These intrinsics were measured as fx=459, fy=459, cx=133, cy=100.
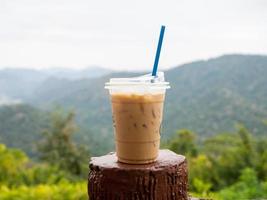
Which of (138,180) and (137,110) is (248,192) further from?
(137,110)

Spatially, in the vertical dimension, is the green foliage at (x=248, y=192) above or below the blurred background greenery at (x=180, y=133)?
above

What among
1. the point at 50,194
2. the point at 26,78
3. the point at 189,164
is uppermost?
the point at 50,194

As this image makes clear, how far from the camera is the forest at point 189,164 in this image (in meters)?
6.22

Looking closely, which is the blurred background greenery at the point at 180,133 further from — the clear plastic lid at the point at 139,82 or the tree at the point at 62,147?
the clear plastic lid at the point at 139,82

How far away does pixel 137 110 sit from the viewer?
157cm

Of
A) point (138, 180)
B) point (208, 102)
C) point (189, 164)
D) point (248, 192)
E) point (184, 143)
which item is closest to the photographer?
point (138, 180)

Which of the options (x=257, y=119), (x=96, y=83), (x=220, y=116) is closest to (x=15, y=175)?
(x=257, y=119)

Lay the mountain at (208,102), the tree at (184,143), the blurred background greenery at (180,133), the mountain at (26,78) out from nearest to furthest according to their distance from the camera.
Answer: the blurred background greenery at (180,133)
the tree at (184,143)
the mountain at (208,102)
the mountain at (26,78)

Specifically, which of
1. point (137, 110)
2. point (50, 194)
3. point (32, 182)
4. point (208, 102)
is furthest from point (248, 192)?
point (208, 102)

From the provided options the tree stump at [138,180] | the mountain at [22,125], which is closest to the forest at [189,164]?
the tree stump at [138,180]

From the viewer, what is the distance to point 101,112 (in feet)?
119

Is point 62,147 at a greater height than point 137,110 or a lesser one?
lesser

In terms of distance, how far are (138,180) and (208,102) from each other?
27.2 meters

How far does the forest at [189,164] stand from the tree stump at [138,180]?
242 cm
